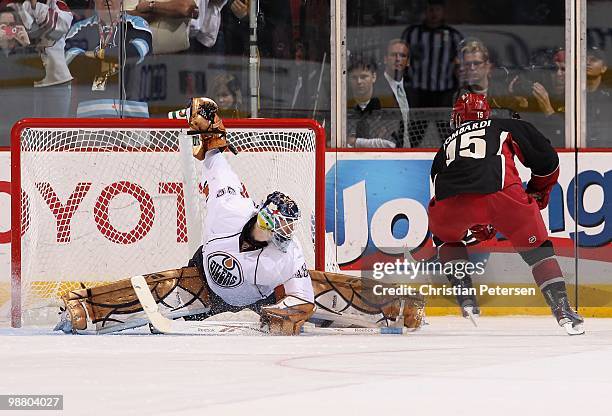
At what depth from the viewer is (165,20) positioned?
7.18 meters

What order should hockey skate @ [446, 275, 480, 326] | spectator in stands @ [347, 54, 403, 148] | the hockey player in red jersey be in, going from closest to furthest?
1. the hockey player in red jersey
2. hockey skate @ [446, 275, 480, 326]
3. spectator in stands @ [347, 54, 403, 148]

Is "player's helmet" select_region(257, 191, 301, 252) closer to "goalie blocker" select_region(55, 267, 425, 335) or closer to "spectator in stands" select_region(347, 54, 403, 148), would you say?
"goalie blocker" select_region(55, 267, 425, 335)

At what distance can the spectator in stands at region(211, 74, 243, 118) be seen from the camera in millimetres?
7125

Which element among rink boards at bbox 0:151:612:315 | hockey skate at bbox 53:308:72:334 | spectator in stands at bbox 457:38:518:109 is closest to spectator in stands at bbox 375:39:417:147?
rink boards at bbox 0:151:612:315

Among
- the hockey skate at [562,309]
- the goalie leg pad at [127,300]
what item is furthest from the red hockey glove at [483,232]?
the goalie leg pad at [127,300]

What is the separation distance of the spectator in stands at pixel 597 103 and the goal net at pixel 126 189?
1.60 m

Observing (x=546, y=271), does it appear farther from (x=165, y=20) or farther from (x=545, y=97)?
(x=165, y=20)

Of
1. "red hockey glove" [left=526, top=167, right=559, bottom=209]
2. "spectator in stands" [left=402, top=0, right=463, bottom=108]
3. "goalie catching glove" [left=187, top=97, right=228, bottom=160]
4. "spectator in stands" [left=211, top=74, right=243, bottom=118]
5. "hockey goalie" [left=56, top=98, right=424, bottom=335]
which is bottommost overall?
"hockey goalie" [left=56, top=98, right=424, bottom=335]
